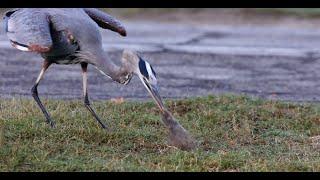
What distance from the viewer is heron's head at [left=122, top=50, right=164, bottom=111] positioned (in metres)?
5.72

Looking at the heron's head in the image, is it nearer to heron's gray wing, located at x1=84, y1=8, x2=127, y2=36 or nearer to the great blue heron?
the great blue heron

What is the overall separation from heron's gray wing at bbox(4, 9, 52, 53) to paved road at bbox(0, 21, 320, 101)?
177 cm

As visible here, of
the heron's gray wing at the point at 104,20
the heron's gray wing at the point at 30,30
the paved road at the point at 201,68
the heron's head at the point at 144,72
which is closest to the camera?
the heron's head at the point at 144,72

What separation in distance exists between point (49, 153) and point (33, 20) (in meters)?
1.21

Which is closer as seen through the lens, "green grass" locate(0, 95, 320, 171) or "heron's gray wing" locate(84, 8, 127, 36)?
"green grass" locate(0, 95, 320, 171)

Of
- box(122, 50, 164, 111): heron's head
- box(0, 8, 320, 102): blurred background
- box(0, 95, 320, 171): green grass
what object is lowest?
box(0, 8, 320, 102): blurred background

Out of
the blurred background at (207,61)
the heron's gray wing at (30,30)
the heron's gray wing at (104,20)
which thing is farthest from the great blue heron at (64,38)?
the blurred background at (207,61)

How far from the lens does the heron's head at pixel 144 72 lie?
5.72m

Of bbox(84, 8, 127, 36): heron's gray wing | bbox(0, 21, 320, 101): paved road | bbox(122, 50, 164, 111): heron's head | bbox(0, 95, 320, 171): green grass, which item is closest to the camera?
bbox(0, 95, 320, 171): green grass

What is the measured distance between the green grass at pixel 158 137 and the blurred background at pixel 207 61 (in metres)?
0.94

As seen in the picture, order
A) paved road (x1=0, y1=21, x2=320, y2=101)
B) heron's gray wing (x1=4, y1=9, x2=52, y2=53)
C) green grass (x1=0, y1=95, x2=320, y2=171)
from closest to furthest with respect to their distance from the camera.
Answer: green grass (x1=0, y1=95, x2=320, y2=171)
heron's gray wing (x1=4, y1=9, x2=52, y2=53)
paved road (x1=0, y1=21, x2=320, y2=101)

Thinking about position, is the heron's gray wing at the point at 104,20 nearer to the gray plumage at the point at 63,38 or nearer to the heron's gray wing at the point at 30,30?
the gray plumage at the point at 63,38

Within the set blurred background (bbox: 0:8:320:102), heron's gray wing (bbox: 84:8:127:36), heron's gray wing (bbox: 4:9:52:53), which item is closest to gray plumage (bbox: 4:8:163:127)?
heron's gray wing (bbox: 4:9:52:53)

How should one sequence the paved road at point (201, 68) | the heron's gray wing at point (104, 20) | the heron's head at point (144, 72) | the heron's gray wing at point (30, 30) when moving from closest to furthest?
the heron's head at point (144, 72) → the heron's gray wing at point (30, 30) → the heron's gray wing at point (104, 20) → the paved road at point (201, 68)
